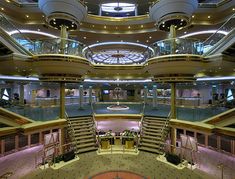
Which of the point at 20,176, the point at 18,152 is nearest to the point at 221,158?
the point at 20,176

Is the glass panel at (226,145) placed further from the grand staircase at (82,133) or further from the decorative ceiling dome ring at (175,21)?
the grand staircase at (82,133)

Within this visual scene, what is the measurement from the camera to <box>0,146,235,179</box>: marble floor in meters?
9.77

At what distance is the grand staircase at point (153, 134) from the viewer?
13.1 m

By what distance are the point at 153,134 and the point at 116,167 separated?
4.32 meters

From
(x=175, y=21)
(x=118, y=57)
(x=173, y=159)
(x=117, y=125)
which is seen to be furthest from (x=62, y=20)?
(x=173, y=159)

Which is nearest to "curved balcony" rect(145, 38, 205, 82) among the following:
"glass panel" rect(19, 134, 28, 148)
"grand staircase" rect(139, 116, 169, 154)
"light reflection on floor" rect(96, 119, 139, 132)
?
"grand staircase" rect(139, 116, 169, 154)

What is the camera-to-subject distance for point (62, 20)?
12.4m

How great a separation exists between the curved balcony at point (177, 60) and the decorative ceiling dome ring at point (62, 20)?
624 cm

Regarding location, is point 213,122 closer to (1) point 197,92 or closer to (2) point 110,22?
(2) point 110,22

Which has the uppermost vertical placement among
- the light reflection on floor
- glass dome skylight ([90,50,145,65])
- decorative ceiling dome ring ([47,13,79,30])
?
decorative ceiling dome ring ([47,13,79,30])

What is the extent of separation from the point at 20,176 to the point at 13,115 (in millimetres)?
3604

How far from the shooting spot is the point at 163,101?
2384cm

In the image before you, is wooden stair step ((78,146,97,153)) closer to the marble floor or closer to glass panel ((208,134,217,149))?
the marble floor

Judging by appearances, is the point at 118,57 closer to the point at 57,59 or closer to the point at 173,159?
the point at 57,59
